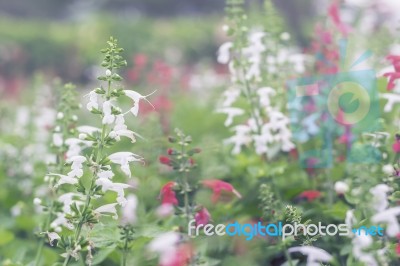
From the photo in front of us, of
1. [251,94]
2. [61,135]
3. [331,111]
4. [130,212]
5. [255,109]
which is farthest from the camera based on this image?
[331,111]

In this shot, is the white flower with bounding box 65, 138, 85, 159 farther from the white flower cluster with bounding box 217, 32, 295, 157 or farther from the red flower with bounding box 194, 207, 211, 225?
the white flower cluster with bounding box 217, 32, 295, 157

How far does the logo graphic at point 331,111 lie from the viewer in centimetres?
370

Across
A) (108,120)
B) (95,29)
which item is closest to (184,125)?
(108,120)

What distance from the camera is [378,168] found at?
10.1 feet

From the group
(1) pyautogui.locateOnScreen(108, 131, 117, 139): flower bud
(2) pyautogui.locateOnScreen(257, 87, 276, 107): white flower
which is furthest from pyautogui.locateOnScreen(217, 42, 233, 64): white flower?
(1) pyautogui.locateOnScreen(108, 131, 117, 139): flower bud

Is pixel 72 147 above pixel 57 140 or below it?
below

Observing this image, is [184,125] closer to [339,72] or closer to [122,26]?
[339,72]

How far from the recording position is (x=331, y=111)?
3.83 metres

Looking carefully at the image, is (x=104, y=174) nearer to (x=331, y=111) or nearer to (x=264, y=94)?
(x=264, y=94)

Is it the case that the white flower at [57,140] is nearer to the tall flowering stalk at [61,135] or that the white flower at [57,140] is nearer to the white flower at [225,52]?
the tall flowering stalk at [61,135]

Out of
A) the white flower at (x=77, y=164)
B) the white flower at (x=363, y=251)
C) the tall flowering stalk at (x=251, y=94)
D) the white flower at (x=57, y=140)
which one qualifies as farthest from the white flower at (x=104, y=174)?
the tall flowering stalk at (x=251, y=94)

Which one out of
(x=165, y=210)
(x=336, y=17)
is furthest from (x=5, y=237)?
(x=336, y=17)

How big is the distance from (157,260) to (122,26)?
14.1 meters

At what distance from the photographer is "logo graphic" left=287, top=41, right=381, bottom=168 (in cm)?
370
